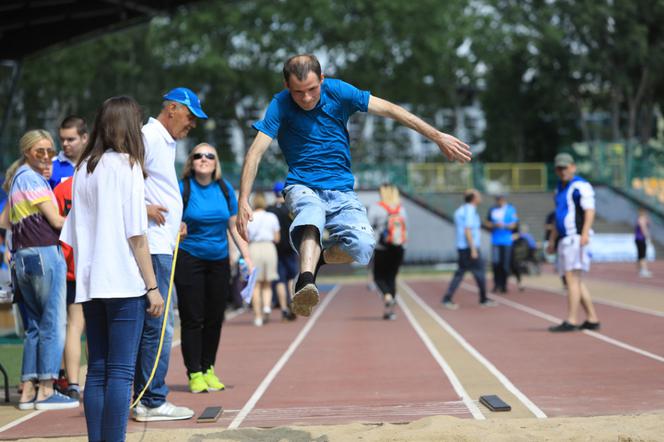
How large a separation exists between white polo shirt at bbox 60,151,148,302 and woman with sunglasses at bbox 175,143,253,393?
2.83m

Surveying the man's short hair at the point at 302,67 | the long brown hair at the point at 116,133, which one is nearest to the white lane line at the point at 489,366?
the man's short hair at the point at 302,67

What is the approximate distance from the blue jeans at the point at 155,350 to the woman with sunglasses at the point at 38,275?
100 centimetres

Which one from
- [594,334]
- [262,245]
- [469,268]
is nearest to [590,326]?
[594,334]

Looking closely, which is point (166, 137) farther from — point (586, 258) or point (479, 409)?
point (586, 258)

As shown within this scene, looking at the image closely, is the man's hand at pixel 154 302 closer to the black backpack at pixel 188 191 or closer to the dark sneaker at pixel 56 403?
the dark sneaker at pixel 56 403

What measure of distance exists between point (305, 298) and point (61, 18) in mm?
20847

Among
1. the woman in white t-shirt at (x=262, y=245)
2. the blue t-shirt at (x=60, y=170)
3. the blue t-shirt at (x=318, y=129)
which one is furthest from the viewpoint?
the woman in white t-shirt at (x=262, y=245)

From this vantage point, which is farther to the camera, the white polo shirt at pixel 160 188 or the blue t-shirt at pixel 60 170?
the blue t-shirt at pixel 60 170

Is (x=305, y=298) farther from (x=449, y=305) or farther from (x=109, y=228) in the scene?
(x=449, y=305)

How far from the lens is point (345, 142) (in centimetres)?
615

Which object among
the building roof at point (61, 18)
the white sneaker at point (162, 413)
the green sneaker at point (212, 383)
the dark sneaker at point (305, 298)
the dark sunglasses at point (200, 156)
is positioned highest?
the building roof at point (61, 18)

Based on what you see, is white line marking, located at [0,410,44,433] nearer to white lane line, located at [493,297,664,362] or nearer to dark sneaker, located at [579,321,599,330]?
white lane line, located at [493,297,664,362]

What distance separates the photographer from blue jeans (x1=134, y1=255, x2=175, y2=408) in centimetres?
629

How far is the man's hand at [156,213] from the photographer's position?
239 inches
